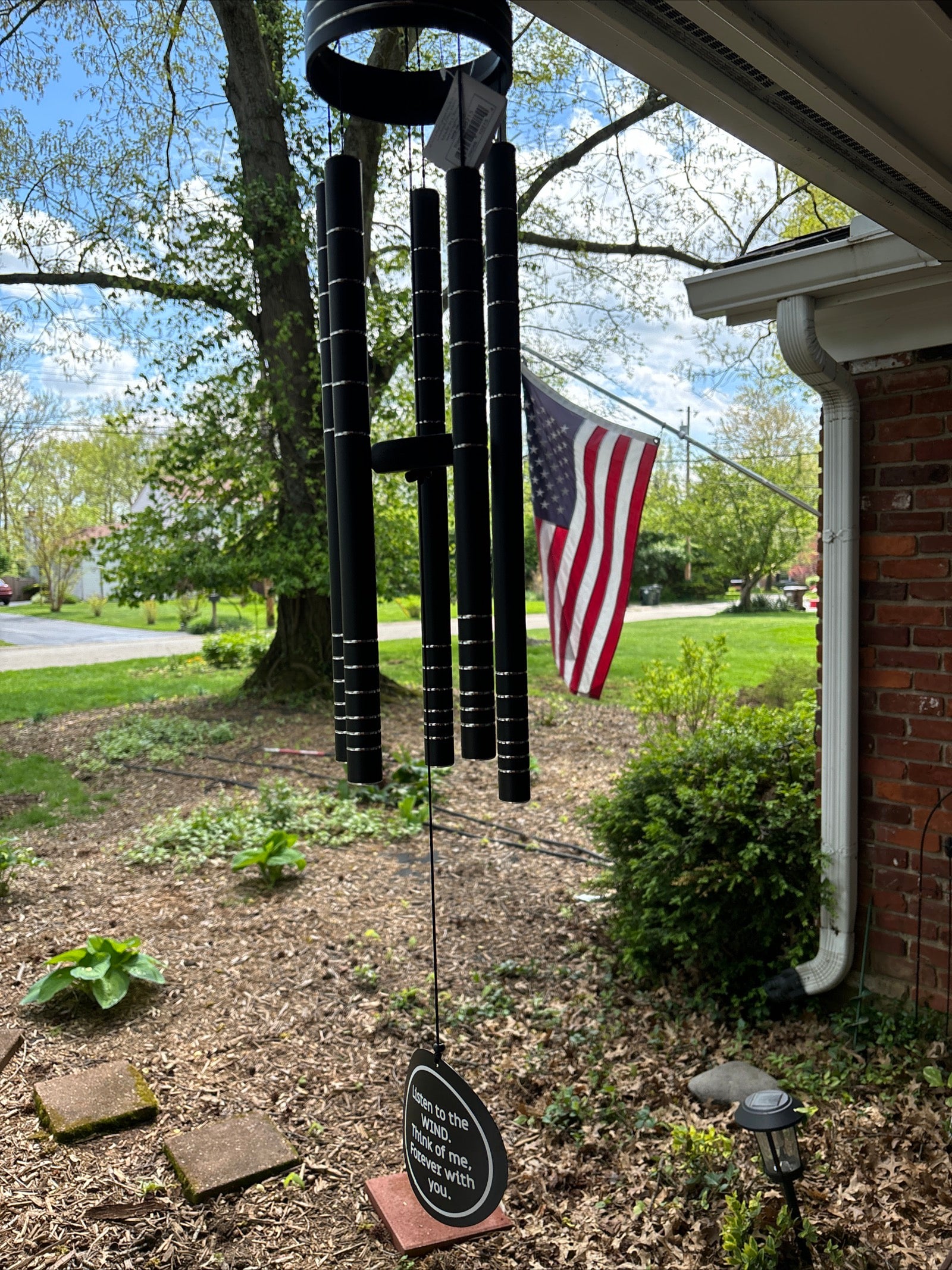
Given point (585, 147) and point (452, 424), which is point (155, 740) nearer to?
point (585, 147)

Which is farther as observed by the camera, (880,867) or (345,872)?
(345,872)

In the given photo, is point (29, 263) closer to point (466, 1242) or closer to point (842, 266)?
point (842, 266)

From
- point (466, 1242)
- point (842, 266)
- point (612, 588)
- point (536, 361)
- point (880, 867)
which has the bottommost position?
point (466, 1242)

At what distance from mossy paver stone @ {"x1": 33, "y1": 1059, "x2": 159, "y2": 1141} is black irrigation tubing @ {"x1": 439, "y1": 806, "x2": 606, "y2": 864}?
3.17m

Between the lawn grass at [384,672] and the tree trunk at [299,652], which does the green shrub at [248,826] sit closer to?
the tree trunk at [299,652]

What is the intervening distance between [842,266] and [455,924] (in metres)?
3.61

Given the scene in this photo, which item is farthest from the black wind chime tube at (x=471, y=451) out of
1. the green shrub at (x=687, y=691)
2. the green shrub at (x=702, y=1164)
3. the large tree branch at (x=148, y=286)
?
the large tree branch at (x=148, y=286)

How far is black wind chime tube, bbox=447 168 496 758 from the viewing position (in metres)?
2.02

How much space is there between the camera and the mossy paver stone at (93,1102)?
319 cm

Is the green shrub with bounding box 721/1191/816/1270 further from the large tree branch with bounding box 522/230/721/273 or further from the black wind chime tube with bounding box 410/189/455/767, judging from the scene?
the large tree branch with bounding box 522/230/721/273

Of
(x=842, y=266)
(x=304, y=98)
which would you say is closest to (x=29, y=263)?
(x=304, y=98)

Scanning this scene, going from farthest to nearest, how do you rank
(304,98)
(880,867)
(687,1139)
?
(304,98) → (880,867) → (687,1139)

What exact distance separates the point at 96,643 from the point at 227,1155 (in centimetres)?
1695

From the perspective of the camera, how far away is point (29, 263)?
9.73m
